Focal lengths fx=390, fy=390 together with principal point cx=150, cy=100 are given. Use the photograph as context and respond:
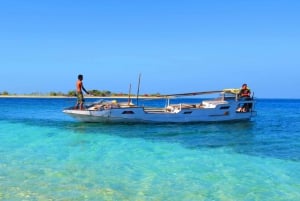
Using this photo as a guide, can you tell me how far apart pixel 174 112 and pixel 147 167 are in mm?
16797

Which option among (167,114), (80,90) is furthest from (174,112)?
(80,90)

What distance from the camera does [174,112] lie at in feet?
95.6

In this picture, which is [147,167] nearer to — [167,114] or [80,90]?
[80,90]

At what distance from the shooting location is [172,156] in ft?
48.5

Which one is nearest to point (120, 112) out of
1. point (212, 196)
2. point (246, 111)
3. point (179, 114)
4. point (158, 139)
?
point (179, 114)

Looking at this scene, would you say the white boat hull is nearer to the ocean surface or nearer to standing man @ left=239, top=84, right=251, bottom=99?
standing man @ left=239, top=84, right=251, bottom=99

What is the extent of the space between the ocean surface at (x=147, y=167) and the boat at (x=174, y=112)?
615cm

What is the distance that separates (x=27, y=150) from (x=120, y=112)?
495 inches

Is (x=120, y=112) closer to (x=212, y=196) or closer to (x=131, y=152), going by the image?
(x=131, y=152)

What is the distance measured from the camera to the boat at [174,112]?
27734 millimetres

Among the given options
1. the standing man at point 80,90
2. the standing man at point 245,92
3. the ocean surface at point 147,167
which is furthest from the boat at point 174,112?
the ocean surface at point 147,167

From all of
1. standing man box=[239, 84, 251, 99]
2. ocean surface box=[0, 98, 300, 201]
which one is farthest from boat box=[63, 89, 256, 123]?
ocean surface box=[0, 98, 300, 201]

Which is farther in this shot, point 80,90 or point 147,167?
point 80,90

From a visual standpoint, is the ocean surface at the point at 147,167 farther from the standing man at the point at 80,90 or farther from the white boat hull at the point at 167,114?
the white boat hull at the point at 167,114
